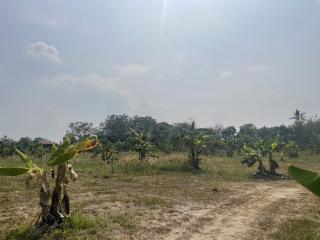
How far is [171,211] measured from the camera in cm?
1357

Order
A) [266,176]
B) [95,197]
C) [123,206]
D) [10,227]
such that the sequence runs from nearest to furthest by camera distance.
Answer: [10,227] → [123,206] → [95,197] → [266,176]

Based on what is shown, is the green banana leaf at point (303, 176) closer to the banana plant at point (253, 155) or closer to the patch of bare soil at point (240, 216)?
the patch of bare soil at point (240, 216)

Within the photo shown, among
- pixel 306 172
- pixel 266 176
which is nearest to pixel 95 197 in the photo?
pixel 306 172

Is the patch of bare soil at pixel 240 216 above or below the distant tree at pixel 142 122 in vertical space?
below

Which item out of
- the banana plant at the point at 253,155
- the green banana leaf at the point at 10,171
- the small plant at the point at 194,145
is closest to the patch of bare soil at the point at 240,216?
the green banana leaf at the point at 10,171

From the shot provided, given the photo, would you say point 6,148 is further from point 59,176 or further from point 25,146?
point 59,176

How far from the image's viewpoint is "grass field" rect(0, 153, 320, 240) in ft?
35.7

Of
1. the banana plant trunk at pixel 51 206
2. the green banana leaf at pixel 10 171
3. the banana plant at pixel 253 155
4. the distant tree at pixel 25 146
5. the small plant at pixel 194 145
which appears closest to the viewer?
the green banana leaf at pixel 10 171

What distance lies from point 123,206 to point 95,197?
2.37 meters

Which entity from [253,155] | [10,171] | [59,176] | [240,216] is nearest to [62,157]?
[10,171]

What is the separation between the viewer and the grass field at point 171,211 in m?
10.9

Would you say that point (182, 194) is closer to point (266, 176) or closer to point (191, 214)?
point (191, 214)

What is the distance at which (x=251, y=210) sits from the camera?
14.1 meters

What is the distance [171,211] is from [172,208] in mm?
518
